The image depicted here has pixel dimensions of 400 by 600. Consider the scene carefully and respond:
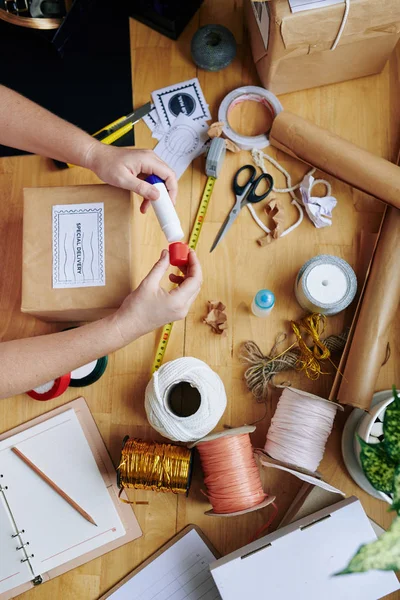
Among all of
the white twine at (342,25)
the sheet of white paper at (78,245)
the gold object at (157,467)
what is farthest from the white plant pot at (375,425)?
the white twine at (342,25)

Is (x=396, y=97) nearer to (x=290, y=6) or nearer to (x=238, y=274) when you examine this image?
(x=290, y=6)

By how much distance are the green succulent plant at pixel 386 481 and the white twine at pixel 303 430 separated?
29 cm

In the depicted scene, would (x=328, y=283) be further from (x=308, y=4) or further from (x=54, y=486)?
(x=54, y=486)

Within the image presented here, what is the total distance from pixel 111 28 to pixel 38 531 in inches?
46.1

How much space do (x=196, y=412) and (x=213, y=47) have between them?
83 centimetres

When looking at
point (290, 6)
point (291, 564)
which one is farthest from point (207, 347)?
point (290, 6)

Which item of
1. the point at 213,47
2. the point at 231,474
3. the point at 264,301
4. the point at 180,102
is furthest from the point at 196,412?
the point at 213,47

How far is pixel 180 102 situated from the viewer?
4.10 ft

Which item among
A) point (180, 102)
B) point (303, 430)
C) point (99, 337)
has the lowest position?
point (303, 430)

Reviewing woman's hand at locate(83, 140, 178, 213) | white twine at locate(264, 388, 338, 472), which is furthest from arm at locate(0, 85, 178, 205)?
white twine at locate(264, 388, 338, 472)

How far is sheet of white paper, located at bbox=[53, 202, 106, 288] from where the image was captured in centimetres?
100

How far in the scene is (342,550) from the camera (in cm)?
96

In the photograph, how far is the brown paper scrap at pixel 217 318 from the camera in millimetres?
1151

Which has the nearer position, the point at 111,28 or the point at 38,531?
the point at 38,531
